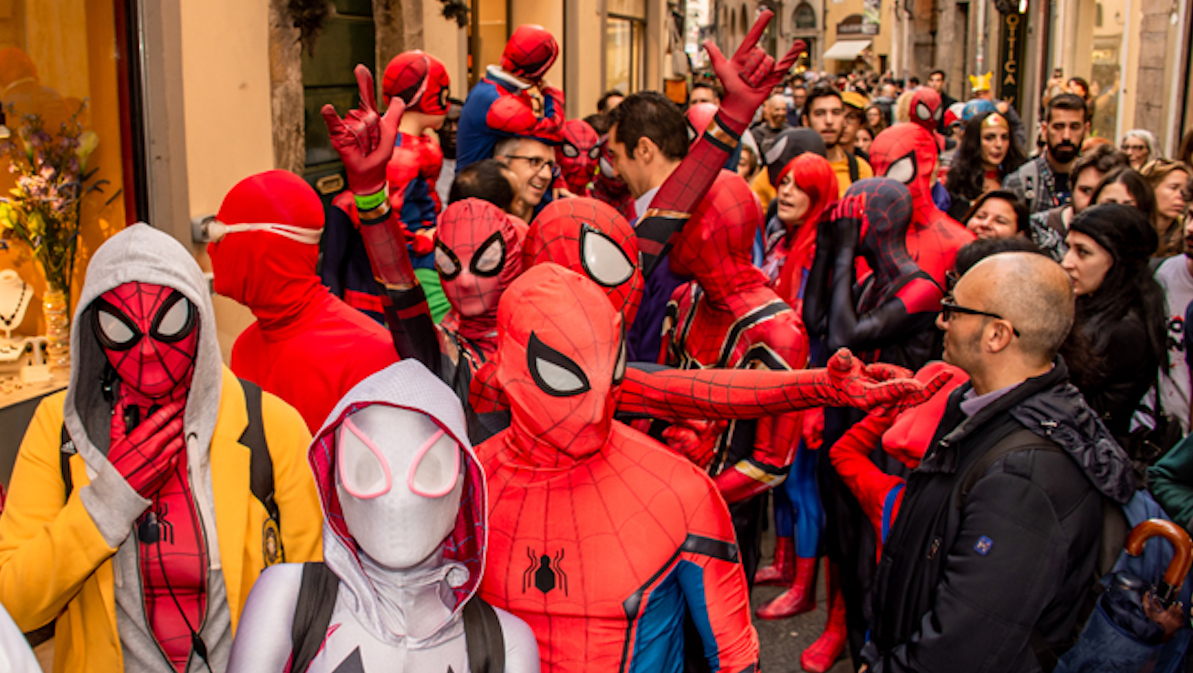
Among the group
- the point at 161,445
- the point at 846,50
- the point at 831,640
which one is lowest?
the point at 831,640

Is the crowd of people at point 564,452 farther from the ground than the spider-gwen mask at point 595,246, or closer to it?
closer to it

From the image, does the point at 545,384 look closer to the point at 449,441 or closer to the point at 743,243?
the point at 449,441

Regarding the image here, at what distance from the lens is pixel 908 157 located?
15.5ft

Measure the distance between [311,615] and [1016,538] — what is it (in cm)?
144

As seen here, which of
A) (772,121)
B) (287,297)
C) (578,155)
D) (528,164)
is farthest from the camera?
(772,121)

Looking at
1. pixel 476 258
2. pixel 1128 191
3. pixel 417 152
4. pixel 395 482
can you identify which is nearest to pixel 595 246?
pixel 476 258

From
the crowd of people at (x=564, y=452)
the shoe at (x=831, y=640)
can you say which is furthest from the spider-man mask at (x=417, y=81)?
the shoe at (x=831, y=640)

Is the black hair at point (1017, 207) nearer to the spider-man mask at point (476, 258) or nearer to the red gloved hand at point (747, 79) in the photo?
the red gloved hand at point (747, 79)

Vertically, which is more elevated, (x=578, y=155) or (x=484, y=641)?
(x=578, y=155)

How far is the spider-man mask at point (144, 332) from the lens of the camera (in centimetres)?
201

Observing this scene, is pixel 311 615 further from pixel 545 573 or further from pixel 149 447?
pixel 149 447

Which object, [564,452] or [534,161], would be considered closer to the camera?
[564,452]

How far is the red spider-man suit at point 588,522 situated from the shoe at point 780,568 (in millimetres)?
2874

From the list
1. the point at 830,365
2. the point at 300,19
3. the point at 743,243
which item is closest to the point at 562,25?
the point at 300,19
